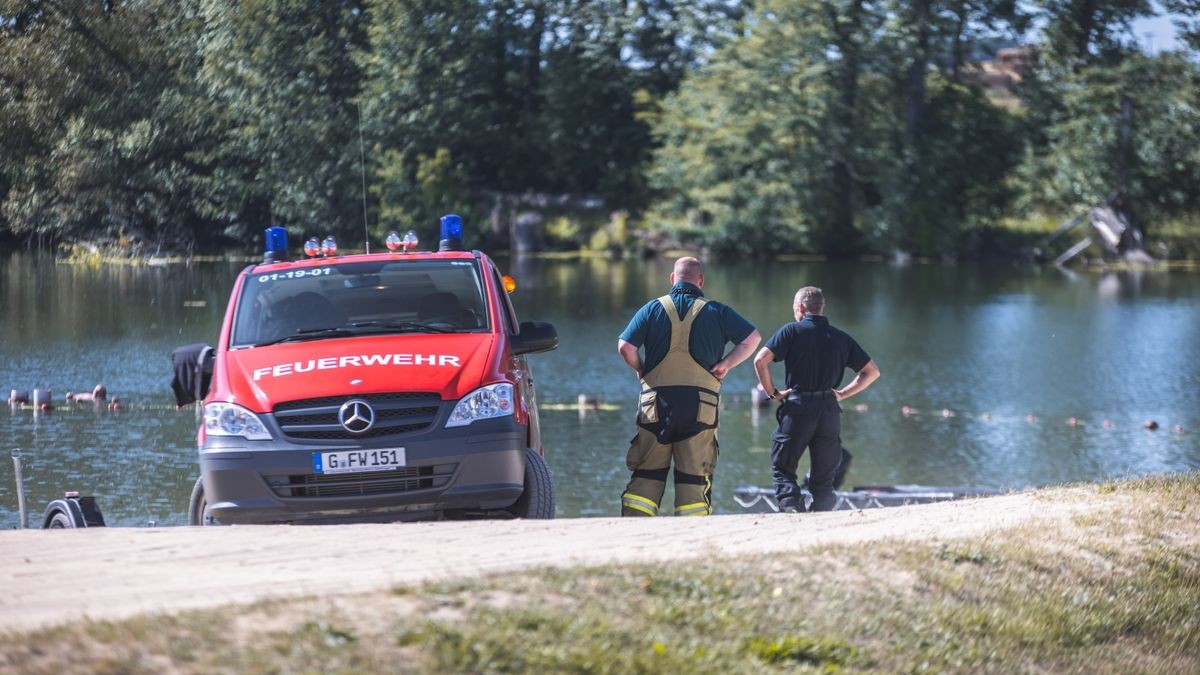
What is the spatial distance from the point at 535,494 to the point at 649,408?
1.58 metres

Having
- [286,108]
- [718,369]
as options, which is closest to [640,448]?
[718,369]

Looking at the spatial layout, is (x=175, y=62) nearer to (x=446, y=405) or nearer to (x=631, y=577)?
(x=446, y=405)

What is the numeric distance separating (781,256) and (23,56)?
45.2 meters

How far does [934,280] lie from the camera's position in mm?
55531

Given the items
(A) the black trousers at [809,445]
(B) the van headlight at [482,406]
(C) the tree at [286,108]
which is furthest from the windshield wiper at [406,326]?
(C) the tree at [286,108]

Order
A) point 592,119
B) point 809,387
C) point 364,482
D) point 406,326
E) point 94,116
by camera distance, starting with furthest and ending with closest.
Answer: point 592,119
point 94,116
point 809,387
point 406,326
point 364,482

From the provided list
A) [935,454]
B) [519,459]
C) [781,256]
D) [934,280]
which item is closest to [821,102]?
[781,256]

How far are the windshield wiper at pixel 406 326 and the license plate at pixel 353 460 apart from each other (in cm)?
118

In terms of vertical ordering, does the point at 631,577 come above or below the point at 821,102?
below

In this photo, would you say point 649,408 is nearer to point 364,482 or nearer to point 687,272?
point 687,272

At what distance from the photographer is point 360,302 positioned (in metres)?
10.5

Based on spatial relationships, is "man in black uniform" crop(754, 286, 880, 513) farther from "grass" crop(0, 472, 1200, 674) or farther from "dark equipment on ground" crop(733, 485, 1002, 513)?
"dark equipment on ground" crop(733, 485, 1002, 513)

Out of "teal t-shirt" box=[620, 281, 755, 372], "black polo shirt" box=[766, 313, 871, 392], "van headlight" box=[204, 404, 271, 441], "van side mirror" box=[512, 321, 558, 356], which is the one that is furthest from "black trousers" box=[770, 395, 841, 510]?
"van headlight" box=[204, 404, 271, 441]

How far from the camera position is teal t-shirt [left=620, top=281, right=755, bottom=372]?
10711 mm
